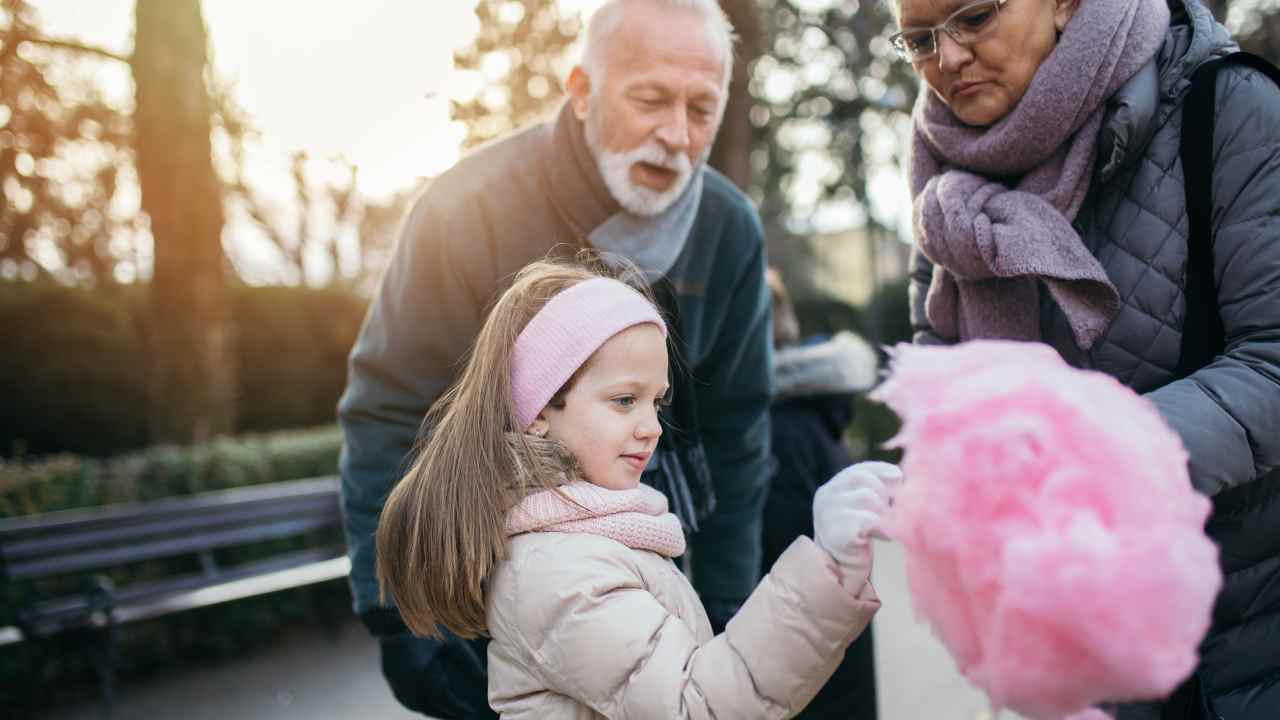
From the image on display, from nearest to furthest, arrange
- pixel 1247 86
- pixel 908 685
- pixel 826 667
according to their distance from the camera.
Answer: pixel 826 667 → pixel 1247 86 → pixel 908 685

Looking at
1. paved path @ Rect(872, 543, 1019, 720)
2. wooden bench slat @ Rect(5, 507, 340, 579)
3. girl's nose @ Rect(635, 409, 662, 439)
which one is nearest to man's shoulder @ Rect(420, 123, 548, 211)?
girl's nose @ Rect(635, 409, 662, 439)

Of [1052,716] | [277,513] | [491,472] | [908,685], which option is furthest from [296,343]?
[1052,716]

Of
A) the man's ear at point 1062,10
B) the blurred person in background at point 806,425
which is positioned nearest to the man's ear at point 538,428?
the man's ear at point 1062,10

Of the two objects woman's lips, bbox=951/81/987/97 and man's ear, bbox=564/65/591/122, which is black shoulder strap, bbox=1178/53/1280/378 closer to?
woman's lips, bbox=951/81/987/97

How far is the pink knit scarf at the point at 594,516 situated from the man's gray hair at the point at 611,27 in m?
1.25

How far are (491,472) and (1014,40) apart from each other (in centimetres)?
136

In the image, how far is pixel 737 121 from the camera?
8336mm

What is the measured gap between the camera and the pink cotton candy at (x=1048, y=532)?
1.14 m

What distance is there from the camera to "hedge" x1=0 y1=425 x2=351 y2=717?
5445mm

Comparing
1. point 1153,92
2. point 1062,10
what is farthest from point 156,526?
point 1153,92

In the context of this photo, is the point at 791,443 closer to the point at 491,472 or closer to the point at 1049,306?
the point at 1049,306

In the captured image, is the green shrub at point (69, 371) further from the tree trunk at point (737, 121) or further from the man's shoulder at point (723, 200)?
the man's shoulder at point (723, 200)

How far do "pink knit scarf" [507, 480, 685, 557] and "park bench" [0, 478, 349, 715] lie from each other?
4.28m

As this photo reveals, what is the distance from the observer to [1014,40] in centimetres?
196
